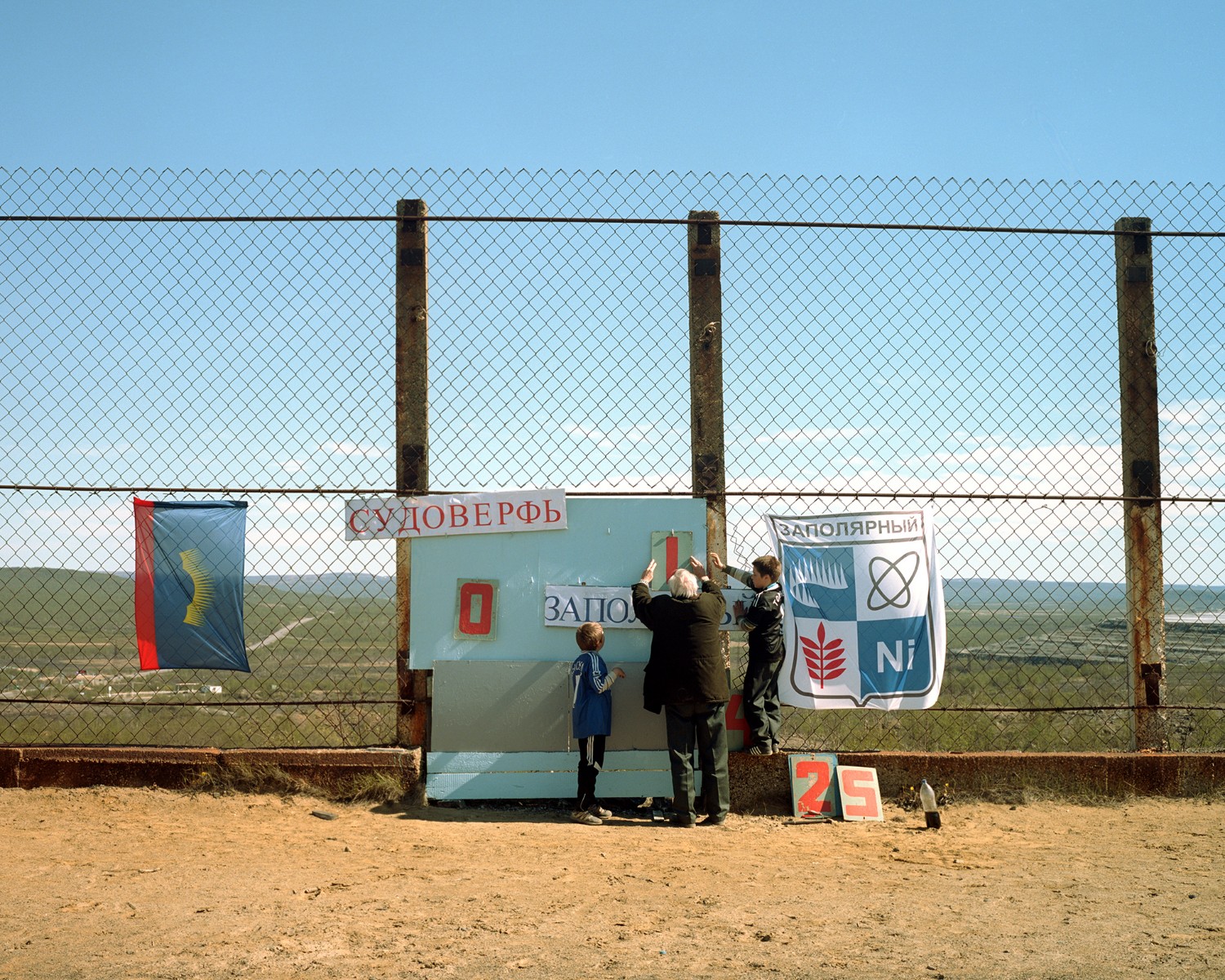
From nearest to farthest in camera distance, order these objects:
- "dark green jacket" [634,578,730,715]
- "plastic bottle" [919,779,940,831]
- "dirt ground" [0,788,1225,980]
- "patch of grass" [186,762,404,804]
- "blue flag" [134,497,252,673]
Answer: "dirt ground" [0,788,1225,980]
"plastic bottle" [919,779,940,831]
"dark green jacket" [634,578,730,715]
"patch of grass" [186,762,404,804]
"blue flag" [134,497,252,673]

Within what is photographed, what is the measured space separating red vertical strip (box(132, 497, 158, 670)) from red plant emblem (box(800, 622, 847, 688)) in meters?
4.36

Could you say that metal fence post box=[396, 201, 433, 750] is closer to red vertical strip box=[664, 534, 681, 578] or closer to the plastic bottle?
red vertical strip box=[664, 534, 681, 578]

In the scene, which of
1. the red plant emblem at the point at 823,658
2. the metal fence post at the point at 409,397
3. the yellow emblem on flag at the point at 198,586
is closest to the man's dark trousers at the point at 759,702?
the red plant emblem at the point at 823,658

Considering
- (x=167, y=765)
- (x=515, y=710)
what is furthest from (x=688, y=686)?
(x=167, y=765)

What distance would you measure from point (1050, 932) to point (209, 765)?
16.3 ft

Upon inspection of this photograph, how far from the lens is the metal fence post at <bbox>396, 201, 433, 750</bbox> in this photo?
6688 millimetres

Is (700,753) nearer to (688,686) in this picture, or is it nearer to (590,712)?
(688,686)

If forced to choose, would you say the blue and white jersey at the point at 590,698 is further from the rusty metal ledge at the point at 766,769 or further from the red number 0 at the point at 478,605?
the rusty metal ledge at the point at 766,769

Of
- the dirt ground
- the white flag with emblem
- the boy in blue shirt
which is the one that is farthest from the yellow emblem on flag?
the white flag with emblem

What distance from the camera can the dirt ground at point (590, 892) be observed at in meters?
3.80

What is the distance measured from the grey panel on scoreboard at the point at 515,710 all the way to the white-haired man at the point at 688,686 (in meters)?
0.29

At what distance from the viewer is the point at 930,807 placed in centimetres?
607

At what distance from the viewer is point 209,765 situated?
643 centimetres

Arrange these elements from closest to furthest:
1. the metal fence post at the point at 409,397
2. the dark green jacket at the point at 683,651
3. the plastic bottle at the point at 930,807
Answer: the plastic bottle at the point at 930,807 → the dark green jacket at the point at 683,651 → the metal fence post at the point at 409,397
